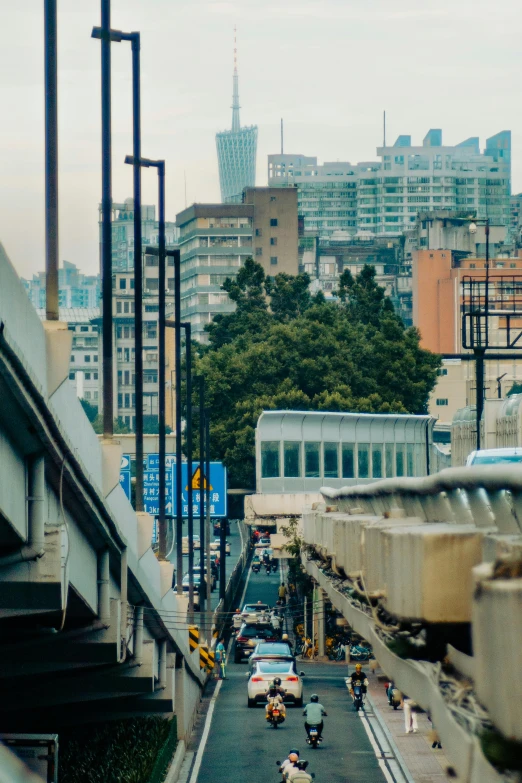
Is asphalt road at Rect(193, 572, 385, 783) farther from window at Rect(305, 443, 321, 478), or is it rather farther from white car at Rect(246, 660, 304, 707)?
window at Rect(305, 443, 321, 478)

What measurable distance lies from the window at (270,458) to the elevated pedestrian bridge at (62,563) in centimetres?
3251

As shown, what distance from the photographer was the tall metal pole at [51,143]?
16.5m

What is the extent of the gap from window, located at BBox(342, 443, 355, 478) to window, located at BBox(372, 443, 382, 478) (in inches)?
58.5

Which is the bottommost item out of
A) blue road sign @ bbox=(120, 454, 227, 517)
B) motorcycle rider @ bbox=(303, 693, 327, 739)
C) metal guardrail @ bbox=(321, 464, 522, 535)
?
motorcycle rider @ bbox=(303, 693, 327, 739)

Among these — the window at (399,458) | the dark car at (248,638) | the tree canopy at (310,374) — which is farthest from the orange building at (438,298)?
the dark car at (248,638)

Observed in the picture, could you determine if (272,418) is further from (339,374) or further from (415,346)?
(415,346)

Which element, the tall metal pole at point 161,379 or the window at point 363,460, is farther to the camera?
the window at point 363,460

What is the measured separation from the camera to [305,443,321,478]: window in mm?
61375

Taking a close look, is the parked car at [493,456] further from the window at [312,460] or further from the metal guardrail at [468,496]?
the window at [312,460]

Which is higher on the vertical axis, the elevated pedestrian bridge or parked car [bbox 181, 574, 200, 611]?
the elevated pedestrian bridge

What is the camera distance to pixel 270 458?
6062 cm

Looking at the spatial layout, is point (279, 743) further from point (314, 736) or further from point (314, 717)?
point (314, 717)

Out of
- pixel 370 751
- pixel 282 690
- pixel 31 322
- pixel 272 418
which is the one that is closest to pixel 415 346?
Answer: pixel 272 418

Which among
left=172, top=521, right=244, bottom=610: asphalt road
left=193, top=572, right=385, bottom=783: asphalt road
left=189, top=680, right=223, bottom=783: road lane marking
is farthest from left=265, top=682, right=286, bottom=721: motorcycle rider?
left=172, top=521, right=244, bottom=610: asphalt road
